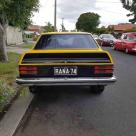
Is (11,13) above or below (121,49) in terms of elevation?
above

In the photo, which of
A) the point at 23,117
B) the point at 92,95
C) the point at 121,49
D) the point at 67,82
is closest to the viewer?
the point at 23,117

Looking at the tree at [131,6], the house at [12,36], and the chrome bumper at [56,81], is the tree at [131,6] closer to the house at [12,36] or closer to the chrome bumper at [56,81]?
the house at [12,36]

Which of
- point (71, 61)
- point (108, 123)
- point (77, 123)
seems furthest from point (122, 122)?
point (71, 61)

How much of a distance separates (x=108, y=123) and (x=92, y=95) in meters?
2.83

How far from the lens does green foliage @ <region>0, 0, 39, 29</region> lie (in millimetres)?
16609

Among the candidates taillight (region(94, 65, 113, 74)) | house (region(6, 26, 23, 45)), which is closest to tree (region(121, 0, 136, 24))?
house (region(6, 26, 23, 45))

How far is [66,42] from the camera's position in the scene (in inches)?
399

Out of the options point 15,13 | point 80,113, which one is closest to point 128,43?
point 15,13

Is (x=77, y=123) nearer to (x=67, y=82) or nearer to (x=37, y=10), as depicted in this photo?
(x=67, y=82)

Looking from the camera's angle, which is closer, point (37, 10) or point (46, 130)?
point (46, 130)

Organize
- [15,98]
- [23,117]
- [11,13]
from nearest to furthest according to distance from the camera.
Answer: [23,117]
[15,98]
[11,13]

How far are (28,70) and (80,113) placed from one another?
1565 mm

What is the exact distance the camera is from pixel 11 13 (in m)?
17.0

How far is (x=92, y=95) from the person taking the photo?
32.5 ft
